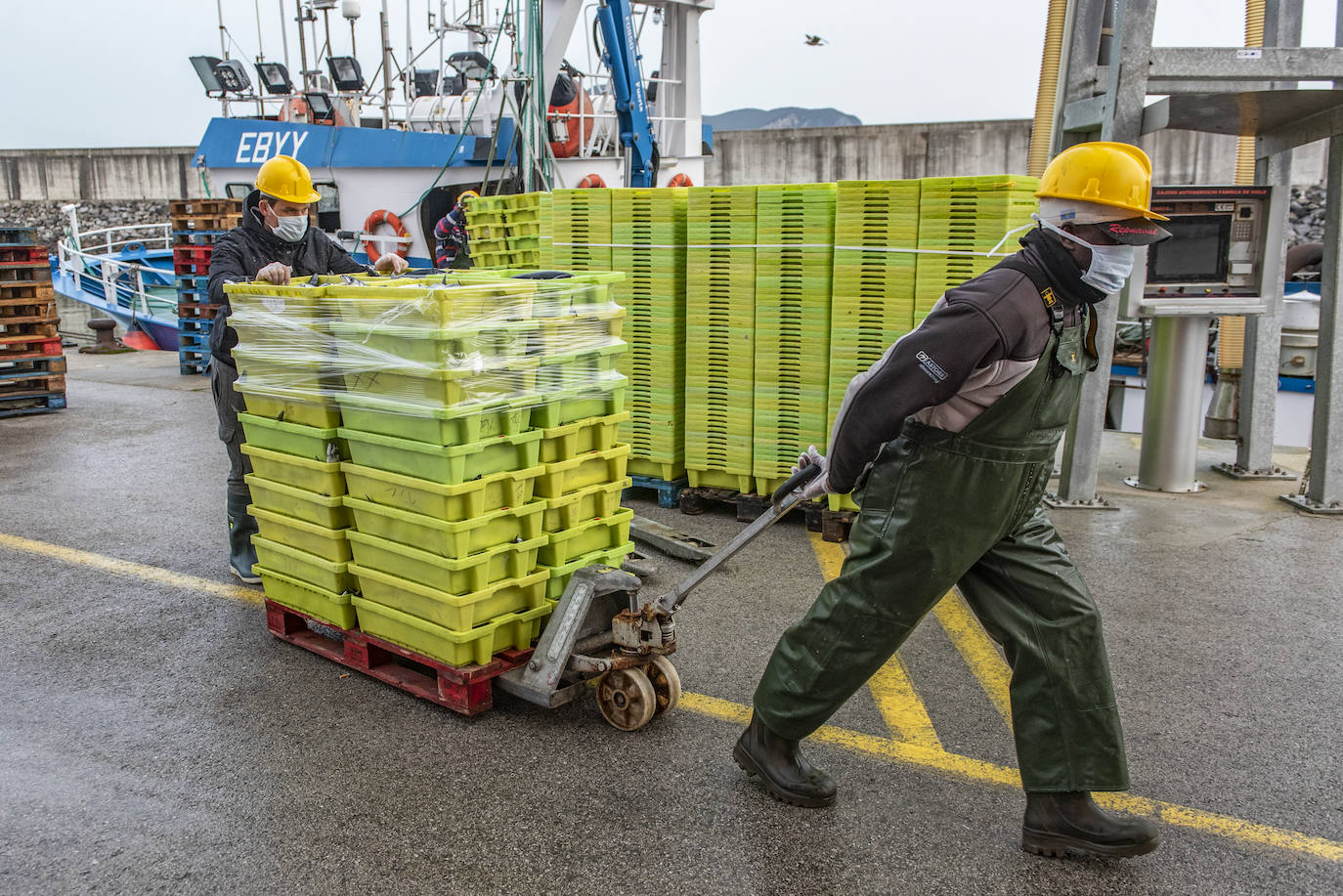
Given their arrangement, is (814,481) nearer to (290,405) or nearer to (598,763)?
(598,763)

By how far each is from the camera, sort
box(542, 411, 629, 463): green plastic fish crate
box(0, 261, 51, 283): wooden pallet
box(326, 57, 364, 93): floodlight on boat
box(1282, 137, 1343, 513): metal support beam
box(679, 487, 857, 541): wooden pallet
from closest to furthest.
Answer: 1. box(542, 411, 629, 463): green plastic fish crate
2. box(679, 487, 857, 541): wooden pallet
3. box(1282, 137, 1343, 513): metal support beam
4. box(0, 261, 51, 283): wooden pallet
5. box(326, 57, 364, 93): floodlight on boat

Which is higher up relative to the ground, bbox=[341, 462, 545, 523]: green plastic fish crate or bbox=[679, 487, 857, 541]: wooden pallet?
bbox=[341, 462, 545, 523]: green plastic fish crate

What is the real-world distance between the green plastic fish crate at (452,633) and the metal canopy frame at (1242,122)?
14.4 ft

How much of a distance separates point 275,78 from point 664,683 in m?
15.6

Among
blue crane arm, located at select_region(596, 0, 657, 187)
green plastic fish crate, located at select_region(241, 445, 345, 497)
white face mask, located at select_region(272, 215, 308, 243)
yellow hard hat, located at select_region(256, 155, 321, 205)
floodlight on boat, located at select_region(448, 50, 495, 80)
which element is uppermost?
floodlight on boat, located at select_region(448, 50, 495, 80)

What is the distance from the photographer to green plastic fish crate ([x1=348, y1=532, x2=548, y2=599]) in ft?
12.2

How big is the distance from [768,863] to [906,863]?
41cm

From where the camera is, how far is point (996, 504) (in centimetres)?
291

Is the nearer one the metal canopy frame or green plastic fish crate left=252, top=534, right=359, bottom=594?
green plastic fish crate left=252, top=534, right=359, bottom=594

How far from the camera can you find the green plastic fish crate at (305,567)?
4203mm

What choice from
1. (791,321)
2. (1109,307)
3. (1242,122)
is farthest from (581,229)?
(1242,122)

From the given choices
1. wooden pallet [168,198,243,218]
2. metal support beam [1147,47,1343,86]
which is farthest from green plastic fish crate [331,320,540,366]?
wooden pallet [168,198,243,218]

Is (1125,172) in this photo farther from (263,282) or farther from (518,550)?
(263,282)

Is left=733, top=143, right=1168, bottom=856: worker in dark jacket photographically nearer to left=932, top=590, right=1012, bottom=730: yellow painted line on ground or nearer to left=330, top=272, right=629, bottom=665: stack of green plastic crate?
left=932, top=590, right=1012, bottom=730: yellow painted line on ground
